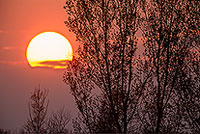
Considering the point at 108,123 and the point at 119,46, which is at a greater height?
the point at 119,46

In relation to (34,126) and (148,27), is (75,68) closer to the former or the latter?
(148,27)

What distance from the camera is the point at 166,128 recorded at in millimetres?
19422

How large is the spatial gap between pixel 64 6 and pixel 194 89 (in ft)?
32.9

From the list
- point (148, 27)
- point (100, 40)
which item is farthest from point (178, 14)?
point (100, 40)

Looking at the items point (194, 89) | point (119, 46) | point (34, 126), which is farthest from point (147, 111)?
point (34, 126)

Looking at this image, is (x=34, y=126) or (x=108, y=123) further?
(x=34, y=126)

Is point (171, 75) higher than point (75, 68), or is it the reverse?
point (75, 68)

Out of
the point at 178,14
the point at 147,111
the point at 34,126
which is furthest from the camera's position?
the point at 34,126

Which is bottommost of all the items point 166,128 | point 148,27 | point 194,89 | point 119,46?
point 166,128

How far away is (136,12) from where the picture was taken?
1586 centimetres

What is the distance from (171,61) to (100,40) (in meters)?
4.17

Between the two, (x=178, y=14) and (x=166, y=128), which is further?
(x=166, y=128)

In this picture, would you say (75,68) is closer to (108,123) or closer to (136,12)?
(108,123)

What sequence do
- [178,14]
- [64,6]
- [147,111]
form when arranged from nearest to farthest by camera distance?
[64,6] → [178,14] → [147,111]
